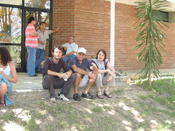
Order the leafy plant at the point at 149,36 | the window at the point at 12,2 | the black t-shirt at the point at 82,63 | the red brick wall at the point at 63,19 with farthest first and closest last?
the red brick wall at the point at 63,19, the window at the point at 12,2, the leafy plant at the point at 149,36, the black t-shirt at the point at 82,63

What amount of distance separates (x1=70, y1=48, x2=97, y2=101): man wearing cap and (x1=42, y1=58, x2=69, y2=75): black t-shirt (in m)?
0.23

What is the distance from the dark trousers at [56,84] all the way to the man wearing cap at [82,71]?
188mm

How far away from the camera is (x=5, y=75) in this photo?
6012mm

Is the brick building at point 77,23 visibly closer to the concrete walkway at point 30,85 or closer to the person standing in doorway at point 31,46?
the person standing in doorway at point 31,46

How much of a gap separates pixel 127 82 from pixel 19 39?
3817mm

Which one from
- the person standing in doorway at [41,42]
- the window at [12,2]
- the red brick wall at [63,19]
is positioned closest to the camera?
the person standing in doorway at [41,42]

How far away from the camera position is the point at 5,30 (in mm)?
10008

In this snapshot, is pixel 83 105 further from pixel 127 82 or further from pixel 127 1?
pixel 127 1

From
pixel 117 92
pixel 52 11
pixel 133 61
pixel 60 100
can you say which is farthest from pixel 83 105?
pixel 133 61

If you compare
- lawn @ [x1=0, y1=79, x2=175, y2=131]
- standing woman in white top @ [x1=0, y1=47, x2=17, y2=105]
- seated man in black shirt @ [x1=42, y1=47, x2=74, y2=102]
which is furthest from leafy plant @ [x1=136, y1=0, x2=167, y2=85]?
standing woman in white top @ [x1=0, y1=47, x2=17, y2=105]

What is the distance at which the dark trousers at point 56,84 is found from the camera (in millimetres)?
6547

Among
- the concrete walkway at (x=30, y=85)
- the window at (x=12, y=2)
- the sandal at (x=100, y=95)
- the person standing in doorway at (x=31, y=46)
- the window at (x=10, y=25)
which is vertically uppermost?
the window at (x=12, y=2)

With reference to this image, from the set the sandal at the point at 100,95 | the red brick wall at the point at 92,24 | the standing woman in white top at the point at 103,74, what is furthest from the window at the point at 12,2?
the sandal at the point at 100,95

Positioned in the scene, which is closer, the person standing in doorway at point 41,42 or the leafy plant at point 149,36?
the leafy plant at point 149,36
